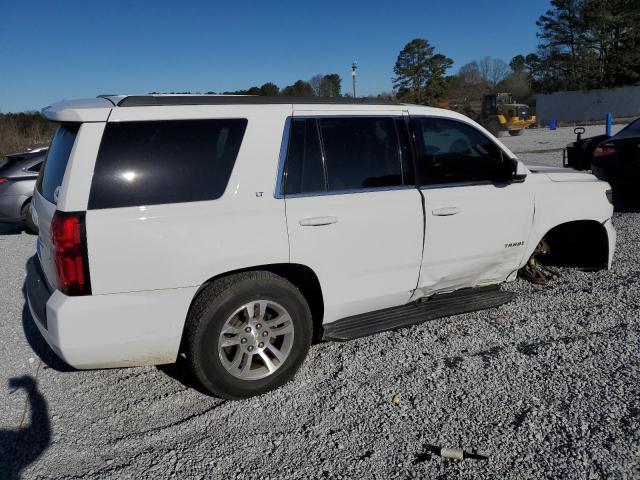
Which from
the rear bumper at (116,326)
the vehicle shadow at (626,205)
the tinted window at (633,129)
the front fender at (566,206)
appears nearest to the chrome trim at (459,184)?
the front fender at (566,206)

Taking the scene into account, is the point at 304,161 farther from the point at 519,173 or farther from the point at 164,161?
the point at 519,173

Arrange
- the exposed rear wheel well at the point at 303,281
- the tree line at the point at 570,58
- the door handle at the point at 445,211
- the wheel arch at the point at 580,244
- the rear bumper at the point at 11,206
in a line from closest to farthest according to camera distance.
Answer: the exposed rear wheel well at the point at 303,281 → the door handle at the point at 445,211 → the wheel arch at the point at 580,244 → the rear bumper at the point at 11,206 → the tree line at the point at 570,58

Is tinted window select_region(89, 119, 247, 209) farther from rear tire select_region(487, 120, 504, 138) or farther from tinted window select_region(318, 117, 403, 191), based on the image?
rear tire select_region(487, 120, 504, 138)

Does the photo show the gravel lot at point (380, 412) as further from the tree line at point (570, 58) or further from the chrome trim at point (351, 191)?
the tree line at point (570, 58)

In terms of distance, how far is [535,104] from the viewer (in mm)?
55250

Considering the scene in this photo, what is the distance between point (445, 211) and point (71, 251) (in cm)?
258

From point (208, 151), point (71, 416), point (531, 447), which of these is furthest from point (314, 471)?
point (208, 151)

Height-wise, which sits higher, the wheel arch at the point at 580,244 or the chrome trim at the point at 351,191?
the chrome trim at the point at 351,191

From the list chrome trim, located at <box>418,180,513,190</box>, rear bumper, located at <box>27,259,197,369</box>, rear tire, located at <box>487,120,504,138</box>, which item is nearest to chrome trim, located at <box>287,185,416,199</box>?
chrome trim, located at <box>418,180,513,190</box>

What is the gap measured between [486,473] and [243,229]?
1919 millimetres

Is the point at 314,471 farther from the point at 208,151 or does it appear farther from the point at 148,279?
the point at 208,151

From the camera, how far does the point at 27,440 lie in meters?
3.29

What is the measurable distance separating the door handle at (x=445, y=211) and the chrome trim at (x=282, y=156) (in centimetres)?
121

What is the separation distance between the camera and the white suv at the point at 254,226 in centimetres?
312
